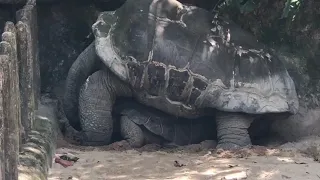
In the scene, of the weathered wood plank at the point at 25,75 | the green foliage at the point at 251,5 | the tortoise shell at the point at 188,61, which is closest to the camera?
the weathered wood plank at the point at 25,75

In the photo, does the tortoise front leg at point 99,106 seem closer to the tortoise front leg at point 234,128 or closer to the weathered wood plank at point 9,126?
the tortoise front leg at point 234,128

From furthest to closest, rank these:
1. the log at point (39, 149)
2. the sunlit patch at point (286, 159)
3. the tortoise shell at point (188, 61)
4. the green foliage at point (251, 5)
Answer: the green foliage at point (251, 5), the tortoise shell at point (188, 61), the sunlit patch at point (286, 159), the log at point (39, 149)

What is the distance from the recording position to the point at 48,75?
26.2 ft

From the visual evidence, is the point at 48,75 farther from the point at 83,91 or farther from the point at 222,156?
the point at 222,156

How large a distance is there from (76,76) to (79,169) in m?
2.40

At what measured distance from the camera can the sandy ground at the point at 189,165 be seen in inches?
189

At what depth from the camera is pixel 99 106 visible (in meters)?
6.75

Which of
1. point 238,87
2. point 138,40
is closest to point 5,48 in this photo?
point 138,40

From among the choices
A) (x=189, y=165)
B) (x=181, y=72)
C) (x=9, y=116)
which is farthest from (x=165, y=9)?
(x=9, y=116)

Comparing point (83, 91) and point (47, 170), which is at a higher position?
point (83, 91)

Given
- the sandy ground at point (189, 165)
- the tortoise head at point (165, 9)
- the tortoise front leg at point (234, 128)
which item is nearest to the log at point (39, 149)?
the sandy ground at point (189, 165)

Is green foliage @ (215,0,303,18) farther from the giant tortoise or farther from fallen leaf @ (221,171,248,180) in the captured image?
fallen leaf @ (221,171,248,180)

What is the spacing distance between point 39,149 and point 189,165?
132 cm

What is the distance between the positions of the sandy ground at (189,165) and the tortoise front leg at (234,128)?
0.57m
